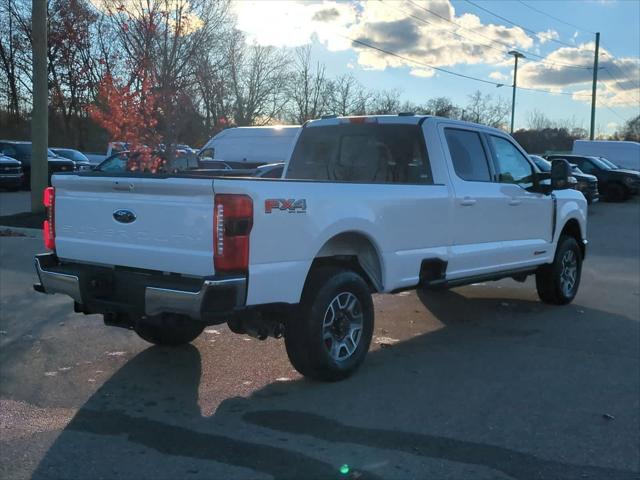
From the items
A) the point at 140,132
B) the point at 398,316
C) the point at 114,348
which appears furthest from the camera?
the point at 140,132

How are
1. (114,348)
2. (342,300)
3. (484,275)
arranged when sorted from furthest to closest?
1. (484,275)
2. (114,348)
3. (342,300)

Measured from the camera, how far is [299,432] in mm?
4336

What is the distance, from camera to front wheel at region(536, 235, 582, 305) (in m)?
8.34

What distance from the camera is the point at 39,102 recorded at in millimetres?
14570

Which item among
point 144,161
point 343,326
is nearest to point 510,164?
point 343,326

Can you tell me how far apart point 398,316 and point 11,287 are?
194 inches

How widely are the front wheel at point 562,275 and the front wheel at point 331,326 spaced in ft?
12.1

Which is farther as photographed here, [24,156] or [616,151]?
[616,151]

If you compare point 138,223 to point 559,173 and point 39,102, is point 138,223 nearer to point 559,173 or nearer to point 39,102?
point 559,173

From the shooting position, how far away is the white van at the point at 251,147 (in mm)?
21188

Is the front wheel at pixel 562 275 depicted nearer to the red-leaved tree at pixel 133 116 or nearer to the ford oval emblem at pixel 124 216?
the ford oval emblem at pixel 124 216

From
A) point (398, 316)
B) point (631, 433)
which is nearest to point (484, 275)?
point (398, 316)

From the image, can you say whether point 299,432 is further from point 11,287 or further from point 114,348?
point 11,287

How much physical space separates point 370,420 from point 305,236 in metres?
1.35
